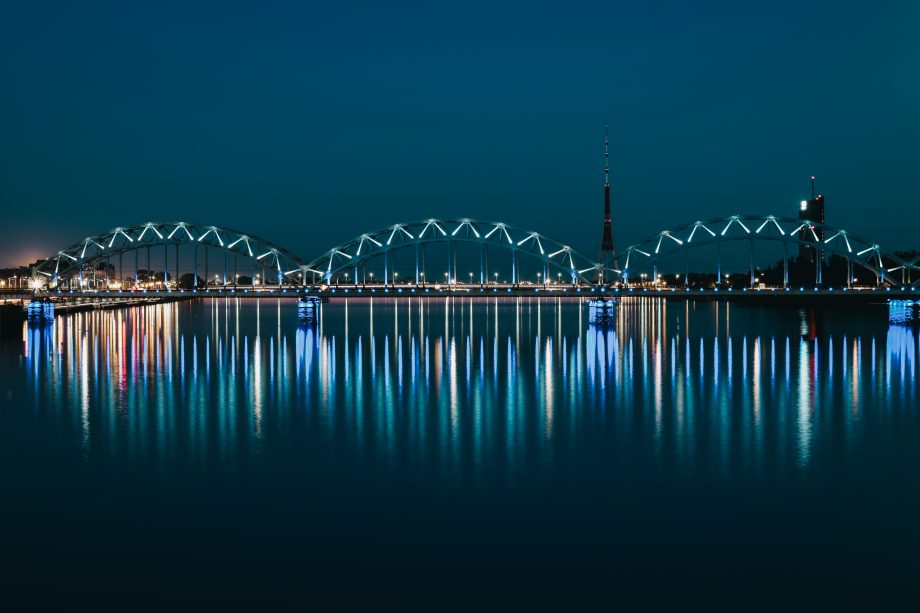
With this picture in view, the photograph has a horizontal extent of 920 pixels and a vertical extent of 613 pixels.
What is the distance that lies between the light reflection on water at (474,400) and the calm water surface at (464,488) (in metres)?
0.15

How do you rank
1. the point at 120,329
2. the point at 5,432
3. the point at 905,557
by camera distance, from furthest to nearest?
the point at 120,329, the point at 5,432, the point at 905,557

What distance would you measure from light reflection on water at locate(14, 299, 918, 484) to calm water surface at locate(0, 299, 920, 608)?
5.8 inches

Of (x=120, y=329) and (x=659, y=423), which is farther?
(x=120, y=329)

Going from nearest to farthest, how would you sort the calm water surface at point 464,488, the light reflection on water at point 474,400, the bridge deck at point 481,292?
the calm water surface at point 464,488
the light reflection on water at point 474,400
the bridge deck at point 481,292

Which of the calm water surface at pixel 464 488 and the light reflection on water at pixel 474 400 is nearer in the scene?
the calm water surface at pixel 464 488

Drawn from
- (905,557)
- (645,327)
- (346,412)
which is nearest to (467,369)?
(346,412)

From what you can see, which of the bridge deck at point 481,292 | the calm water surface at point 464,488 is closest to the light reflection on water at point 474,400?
the calm water surface at point 464,488

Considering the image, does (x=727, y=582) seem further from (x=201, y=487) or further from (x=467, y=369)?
(x=467, y=369)

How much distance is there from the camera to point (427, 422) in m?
22.5

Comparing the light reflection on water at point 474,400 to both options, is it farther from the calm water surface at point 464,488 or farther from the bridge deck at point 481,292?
the bridge deck at point 481,292

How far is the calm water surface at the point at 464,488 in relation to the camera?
1086 cm

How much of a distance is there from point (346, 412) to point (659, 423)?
8.70m

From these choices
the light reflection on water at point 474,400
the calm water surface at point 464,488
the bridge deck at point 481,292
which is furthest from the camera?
the bridge deck at point 481,292

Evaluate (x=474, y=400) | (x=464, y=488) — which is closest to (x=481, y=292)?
(x=474, y=400)
